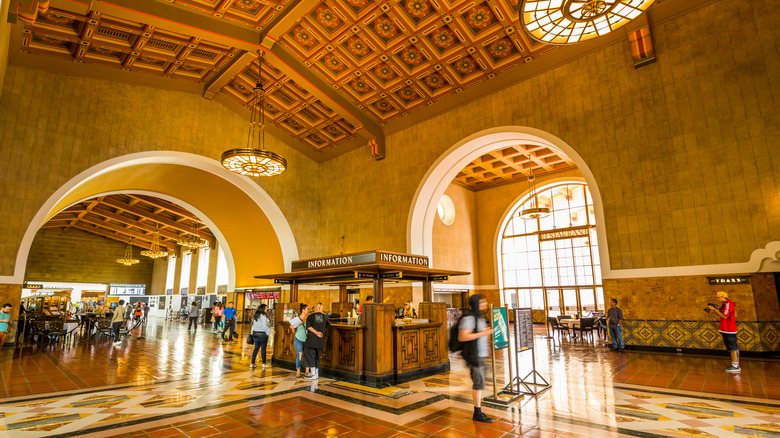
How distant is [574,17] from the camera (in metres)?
6.60

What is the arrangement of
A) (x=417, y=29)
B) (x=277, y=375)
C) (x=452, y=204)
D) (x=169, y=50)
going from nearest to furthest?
(x=277, y=375) → (x=417, y=29) → (x=169, y=50) → (x=452, y=204)

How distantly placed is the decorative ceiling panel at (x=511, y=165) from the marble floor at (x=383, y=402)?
894cm

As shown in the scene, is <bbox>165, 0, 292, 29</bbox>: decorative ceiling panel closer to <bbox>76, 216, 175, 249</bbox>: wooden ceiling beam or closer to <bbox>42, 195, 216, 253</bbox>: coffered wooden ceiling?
<bbox>42, 195, 216, 253</bbox>: coffered wooden ceiling

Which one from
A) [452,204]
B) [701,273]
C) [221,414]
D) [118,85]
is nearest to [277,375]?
[221,414]

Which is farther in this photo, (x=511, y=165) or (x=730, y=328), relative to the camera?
(x=511, y=165)

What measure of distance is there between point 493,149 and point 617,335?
20.6ft

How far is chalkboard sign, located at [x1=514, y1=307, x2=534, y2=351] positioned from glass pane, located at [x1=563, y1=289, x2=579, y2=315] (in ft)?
41.9

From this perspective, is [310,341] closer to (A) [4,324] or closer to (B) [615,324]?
(B) [615,324]

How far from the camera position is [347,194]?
1506 centimetres

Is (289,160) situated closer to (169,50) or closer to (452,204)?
(169,50)

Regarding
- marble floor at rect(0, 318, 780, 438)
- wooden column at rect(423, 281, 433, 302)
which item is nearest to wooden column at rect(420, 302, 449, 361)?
marble floor at rect(0, 318, 780, 438)

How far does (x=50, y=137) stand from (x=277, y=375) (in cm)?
921

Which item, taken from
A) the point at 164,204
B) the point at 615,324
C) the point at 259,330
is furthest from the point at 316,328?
the point at 164,204

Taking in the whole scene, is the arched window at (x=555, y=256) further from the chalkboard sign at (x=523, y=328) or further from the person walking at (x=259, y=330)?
the person walking at (x=259, y=330)
